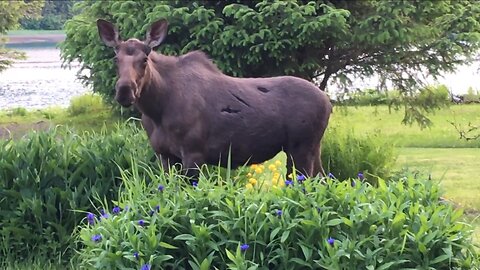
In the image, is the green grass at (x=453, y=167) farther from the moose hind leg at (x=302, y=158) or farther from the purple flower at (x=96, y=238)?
the purple flower at (x=96, y=238)

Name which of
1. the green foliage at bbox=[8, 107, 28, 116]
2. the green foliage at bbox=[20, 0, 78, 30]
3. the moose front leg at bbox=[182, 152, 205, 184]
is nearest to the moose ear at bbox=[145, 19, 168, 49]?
the moose front leg at bbox=[182, 152, 205, 184]

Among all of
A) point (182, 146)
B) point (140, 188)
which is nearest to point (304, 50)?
point (182, 146)

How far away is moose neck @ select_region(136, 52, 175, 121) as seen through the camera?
6781 mm

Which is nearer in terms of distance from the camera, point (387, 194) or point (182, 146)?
point (387, 194)

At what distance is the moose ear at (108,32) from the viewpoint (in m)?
6.91

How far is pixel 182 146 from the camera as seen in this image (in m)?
6.85

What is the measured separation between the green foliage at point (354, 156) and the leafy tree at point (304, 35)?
5.78 feet

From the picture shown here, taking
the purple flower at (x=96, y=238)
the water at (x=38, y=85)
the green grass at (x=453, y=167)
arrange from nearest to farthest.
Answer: the purple flower at (x=96, y=238), the green grass at (x=453, y=167), the water at (x=38, y=85)

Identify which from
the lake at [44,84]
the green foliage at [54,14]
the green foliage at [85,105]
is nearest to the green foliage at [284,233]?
the green foliage at [85,105]

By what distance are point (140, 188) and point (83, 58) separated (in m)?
7.21

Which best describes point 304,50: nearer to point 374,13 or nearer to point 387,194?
point 374,13

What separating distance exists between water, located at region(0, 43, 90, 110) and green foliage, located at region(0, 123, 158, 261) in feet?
48.2

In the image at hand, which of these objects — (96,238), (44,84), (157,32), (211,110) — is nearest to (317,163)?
(211,110)

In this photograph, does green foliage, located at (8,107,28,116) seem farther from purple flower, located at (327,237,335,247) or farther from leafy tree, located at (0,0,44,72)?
purple flower, located at (327,237,335,247)
